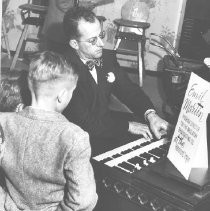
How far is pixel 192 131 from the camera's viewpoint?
143 cm

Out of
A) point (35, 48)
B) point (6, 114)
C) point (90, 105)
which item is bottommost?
point (35, 48)

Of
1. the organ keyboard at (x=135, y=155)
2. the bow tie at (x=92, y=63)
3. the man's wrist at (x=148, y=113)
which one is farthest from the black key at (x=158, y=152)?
the bow tie at (x=92, y=63)

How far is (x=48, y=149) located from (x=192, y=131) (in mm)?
492

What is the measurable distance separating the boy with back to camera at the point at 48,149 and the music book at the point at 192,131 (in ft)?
1.09

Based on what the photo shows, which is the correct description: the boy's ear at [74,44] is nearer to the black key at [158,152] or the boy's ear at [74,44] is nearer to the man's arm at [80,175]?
the black key at [158,152]

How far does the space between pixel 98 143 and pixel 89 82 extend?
1.78ft

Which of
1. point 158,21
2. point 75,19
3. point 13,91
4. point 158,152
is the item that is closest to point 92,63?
point 75,19

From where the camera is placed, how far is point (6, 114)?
1.51 metres

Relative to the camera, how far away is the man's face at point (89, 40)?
230 cm

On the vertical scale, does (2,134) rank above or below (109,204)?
above

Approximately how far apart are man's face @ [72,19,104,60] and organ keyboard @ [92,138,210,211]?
2.47 ft

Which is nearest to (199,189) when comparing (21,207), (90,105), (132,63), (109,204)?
(109,204)

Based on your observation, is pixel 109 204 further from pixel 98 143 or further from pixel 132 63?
pixel 132 63

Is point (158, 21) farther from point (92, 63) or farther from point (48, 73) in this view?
point (48, 73)
